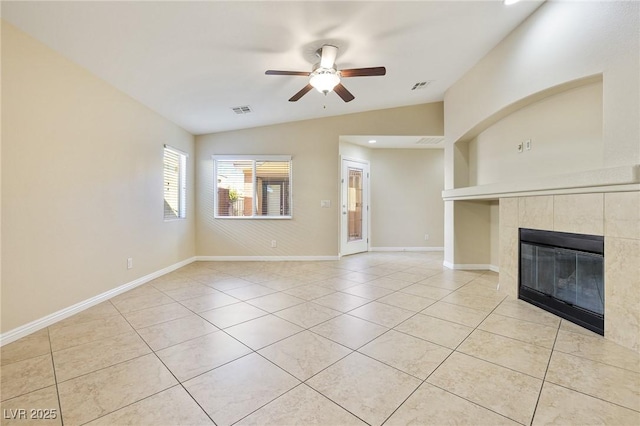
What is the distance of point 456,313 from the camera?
2672 mm

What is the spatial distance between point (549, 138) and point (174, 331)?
4354 millimetres

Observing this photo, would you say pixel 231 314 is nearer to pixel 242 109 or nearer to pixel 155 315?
pixel 155 315

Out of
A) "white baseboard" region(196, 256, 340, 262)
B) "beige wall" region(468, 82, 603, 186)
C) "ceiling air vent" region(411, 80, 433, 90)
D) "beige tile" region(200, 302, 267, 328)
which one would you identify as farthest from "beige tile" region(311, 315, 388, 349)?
"ceiling air vent" region(411, 80, 433, 90)

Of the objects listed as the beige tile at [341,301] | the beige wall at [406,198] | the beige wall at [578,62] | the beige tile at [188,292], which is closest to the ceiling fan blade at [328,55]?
the beige wall at [578,62]

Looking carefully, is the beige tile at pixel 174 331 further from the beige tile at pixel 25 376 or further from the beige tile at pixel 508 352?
the beige tile at pixel 508 352

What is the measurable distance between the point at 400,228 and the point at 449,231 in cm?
198

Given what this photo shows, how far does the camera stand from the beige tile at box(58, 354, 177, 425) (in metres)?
1.41

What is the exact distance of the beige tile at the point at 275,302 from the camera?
288cm

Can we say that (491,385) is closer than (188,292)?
Yes

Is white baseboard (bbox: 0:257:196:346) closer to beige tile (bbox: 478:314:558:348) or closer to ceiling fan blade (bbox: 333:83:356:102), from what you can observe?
ceiling fan blade (bbox: 333:83:356:102)

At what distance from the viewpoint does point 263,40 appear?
2.72 metres

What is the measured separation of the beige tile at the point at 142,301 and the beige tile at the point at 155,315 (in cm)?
13

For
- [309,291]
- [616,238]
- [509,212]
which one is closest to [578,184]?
[616,238]

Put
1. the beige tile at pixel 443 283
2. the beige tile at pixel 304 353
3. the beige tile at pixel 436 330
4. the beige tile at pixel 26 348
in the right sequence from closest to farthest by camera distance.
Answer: the beige tile at pixel 304 353, the beige tile at pixel 26 348, the beige tile at pixel 436 330, the beige tile at pixel 443 283
